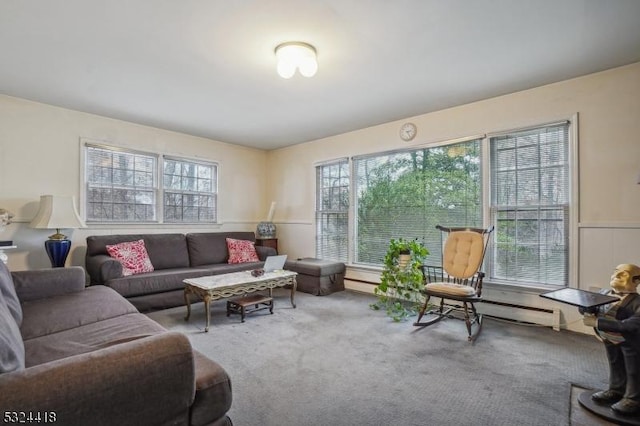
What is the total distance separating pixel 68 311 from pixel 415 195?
3742 mm

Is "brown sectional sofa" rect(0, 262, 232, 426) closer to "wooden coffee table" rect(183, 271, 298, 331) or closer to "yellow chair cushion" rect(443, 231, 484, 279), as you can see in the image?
"wooden coffee table" rect(183, 271, 298, 331)

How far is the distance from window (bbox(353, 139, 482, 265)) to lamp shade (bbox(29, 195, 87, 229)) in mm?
3624

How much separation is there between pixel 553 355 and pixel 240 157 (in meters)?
5.13

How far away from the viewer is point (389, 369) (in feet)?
7.47

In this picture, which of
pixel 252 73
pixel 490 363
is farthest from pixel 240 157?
pixel 490 363

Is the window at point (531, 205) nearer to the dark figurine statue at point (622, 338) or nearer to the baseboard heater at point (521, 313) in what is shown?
the baseboard heater at point (521, 313)

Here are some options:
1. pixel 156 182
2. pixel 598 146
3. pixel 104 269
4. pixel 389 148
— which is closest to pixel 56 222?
pixel 104 269

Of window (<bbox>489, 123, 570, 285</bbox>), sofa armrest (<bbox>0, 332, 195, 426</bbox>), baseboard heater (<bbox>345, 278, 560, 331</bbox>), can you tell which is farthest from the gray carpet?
sofa armrest (<bbox>0, 332, 195, 426</bbox>)

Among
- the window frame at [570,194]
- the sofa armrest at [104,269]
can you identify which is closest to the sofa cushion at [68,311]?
the sofa armrest at [104,269]

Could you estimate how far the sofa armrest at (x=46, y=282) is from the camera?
2.43m

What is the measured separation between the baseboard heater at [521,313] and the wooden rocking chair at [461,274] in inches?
8.0

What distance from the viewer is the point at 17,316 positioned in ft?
6.19

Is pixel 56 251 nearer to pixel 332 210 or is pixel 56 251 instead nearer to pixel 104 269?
pixel 104 269

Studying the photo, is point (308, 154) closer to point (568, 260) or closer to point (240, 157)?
point (240, 157)
